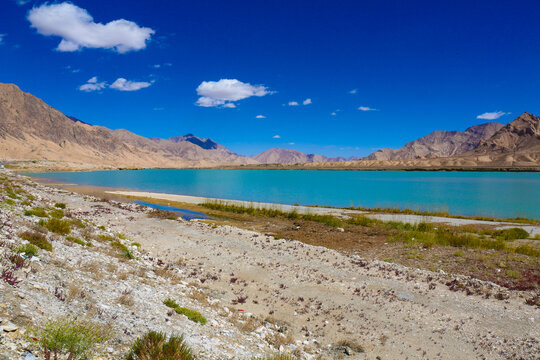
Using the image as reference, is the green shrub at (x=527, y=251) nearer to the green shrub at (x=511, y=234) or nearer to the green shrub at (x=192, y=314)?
the green shrub at (x=511, y=234)

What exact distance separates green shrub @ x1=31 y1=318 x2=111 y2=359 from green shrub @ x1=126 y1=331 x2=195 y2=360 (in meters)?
0.81

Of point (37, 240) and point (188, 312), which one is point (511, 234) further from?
point (37, 240)

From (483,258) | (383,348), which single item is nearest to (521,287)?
(483,258)

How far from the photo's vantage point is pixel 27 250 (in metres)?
10.2

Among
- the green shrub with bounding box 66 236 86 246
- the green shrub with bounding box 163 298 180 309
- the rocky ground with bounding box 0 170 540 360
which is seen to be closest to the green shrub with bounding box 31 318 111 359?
the rocky ground with bounding box 0 170 540 360

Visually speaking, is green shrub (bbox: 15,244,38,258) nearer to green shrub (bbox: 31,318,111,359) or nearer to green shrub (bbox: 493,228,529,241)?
green shrub (bbox: 31,318,111,359)

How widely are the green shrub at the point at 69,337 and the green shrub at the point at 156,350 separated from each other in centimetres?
81

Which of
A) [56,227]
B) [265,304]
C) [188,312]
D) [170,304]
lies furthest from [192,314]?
[56,227]

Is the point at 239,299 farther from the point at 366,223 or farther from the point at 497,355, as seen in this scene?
the point at 366,223

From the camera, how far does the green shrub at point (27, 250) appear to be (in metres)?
9.99

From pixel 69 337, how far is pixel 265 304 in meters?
9.75

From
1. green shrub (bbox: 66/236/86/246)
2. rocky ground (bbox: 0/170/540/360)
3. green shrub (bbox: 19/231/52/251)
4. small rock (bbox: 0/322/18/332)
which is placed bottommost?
rocky ground (bbox: 0/170/540/360)

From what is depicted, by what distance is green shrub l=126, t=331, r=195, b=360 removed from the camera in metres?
6.22

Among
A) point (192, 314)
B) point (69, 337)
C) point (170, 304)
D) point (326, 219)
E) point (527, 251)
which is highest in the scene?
point (69, 337)
